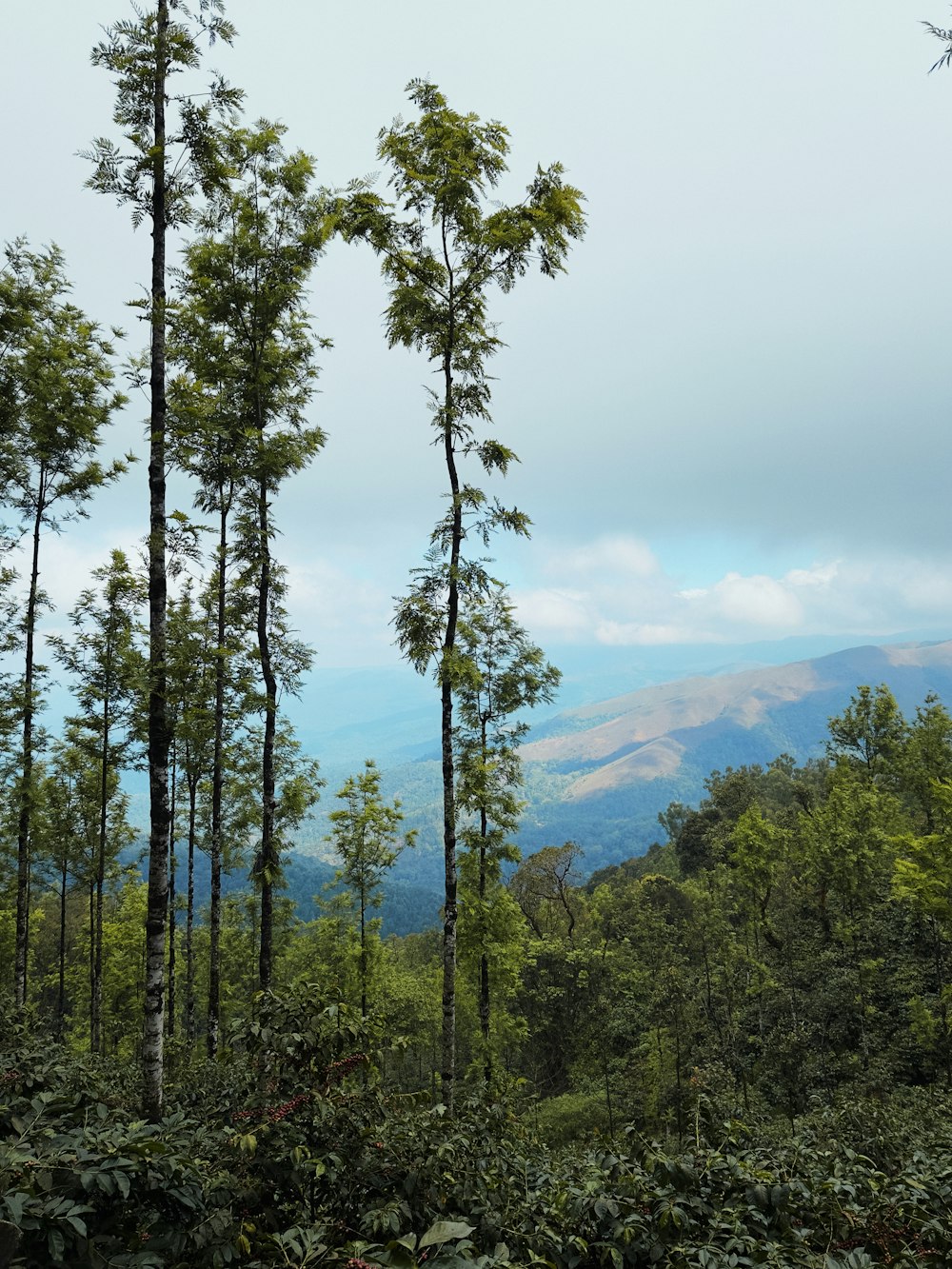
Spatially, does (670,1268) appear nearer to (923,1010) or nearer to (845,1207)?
(845,1207)

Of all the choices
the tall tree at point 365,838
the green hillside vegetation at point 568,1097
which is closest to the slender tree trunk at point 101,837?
the green hillside vegetation at point 568,1097

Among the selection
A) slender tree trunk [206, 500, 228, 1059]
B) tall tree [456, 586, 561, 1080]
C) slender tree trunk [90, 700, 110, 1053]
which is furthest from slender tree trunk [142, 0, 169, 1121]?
slender tree trunk [90, 700, 110, 1053]

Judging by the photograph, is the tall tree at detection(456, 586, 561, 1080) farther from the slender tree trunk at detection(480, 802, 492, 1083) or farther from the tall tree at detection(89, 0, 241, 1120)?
the tall tree at detection(89, 0, 241, 1120)

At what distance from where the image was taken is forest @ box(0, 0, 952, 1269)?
3.91m

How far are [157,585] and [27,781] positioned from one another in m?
10.2

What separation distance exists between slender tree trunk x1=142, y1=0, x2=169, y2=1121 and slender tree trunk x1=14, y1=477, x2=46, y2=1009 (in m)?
9.50

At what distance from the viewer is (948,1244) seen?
3.87m

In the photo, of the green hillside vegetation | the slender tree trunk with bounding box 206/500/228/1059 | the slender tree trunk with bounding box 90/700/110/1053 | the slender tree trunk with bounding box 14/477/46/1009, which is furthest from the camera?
the slender tree trunk with bounding box 90/700/110/1053

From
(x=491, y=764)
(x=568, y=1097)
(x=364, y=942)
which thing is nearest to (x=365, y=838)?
(x=364, y=942)

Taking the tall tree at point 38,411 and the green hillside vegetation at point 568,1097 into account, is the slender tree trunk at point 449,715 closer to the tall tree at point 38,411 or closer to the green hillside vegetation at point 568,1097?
the green hillside vegetation at point 568,1097

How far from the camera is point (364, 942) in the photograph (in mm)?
22094

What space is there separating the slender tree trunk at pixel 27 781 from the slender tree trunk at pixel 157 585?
31.2 feet

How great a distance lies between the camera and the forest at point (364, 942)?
3.91 m

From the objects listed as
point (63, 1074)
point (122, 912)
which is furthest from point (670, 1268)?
point (122, 912)
